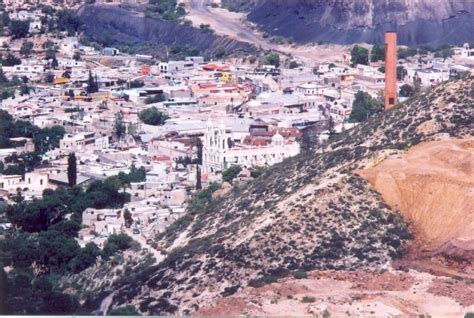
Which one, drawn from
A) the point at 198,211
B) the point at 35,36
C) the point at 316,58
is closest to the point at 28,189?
the point at 198,211

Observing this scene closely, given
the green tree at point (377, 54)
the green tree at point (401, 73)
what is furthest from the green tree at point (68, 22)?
the green tree at point (401, 73)

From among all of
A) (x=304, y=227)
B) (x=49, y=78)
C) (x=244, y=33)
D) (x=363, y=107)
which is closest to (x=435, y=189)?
(x=304, y=227)

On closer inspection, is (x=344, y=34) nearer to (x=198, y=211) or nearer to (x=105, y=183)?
(x=105, y=183)

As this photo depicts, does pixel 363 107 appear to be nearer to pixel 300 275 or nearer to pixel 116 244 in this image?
Answer: pixel 116 244

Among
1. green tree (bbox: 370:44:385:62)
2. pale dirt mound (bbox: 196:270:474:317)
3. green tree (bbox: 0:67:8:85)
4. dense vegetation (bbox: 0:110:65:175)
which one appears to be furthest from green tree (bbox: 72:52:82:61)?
pale dirt mound (bbox: 196:270:474:317)

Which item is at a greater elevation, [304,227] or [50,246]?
[304,227]

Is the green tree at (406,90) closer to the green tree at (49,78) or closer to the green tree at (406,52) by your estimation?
the green tree at (406,52)
